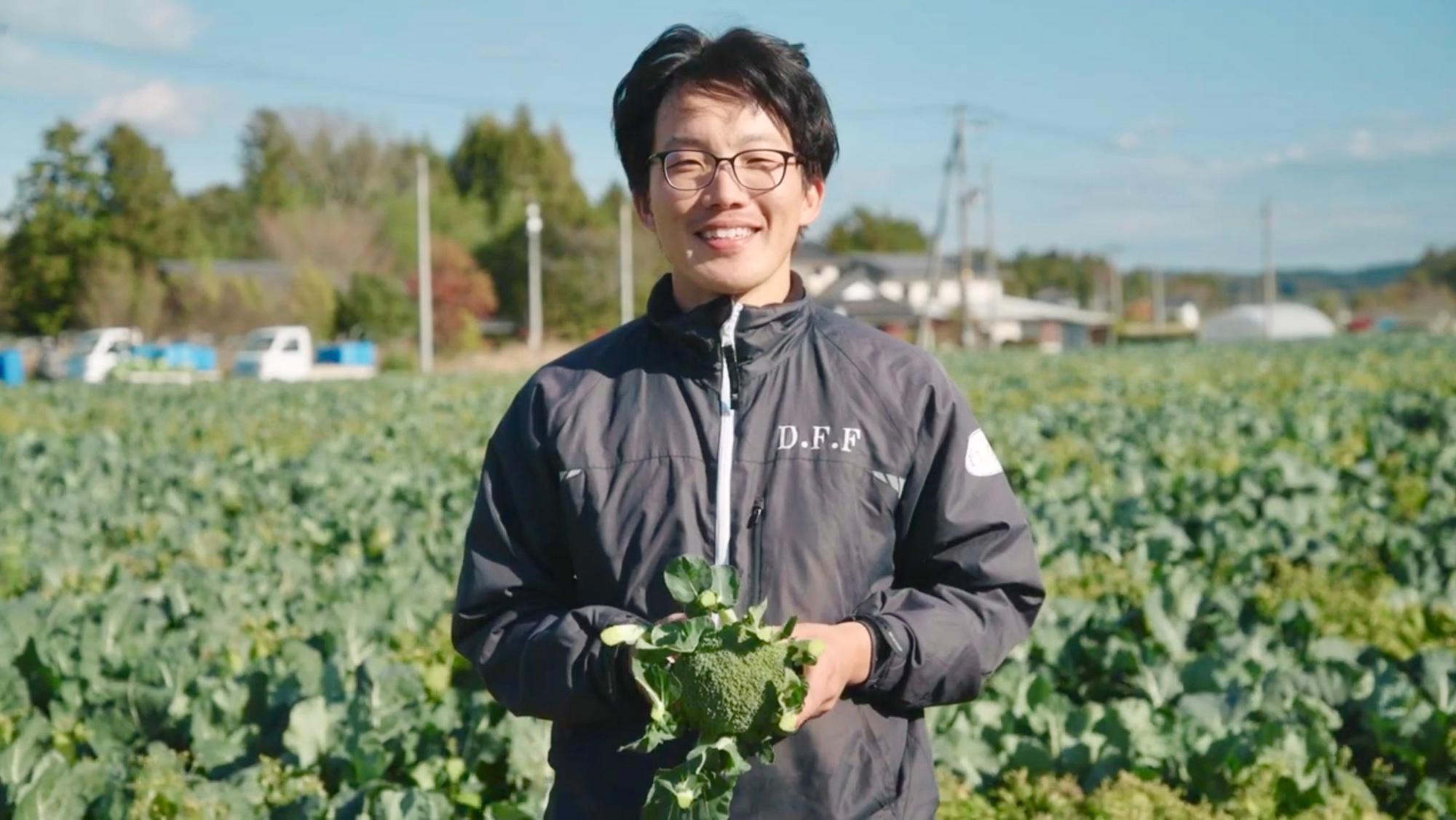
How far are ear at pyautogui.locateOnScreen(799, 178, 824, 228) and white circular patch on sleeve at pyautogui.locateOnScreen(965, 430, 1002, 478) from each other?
445 millimetres

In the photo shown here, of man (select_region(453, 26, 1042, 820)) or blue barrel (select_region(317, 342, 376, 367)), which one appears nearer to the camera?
man (select_region(453, 26, 1042, 820))

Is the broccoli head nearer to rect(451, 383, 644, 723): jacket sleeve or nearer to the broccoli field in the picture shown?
rect(451, 383, 644, 723): jacket sleeve

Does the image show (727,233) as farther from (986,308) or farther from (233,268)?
(986,308)

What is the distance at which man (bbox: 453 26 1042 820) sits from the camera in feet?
7.18

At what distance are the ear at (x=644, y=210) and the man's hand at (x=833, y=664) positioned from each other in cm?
70

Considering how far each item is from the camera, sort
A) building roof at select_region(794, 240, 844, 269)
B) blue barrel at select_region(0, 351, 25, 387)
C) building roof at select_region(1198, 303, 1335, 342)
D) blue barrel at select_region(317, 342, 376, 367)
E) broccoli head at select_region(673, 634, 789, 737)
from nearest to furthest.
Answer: broccoli head at select_region(673, 634, 789, 737)
blue barrel at select_region(0, 351, 25, 387)
blue barrel at select_region(317, 342, 376, 367)
building roof at select_region(794, 240, 844, 269)
building roof at select_region(1198, 303, 1335, 342)

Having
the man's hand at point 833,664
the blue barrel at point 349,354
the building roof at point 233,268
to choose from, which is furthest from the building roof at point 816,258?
the man's hand at point 833,664

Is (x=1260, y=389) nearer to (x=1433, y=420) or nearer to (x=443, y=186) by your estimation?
(x=1433, y=420)

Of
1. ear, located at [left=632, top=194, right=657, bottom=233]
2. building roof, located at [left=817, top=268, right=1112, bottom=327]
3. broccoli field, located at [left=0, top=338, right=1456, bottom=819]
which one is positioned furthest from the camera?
building roof, located at [left=817, top=268, right=1112, bottom=327]

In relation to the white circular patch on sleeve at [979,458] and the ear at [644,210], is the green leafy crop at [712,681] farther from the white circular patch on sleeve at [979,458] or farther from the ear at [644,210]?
the ear at [644,210]

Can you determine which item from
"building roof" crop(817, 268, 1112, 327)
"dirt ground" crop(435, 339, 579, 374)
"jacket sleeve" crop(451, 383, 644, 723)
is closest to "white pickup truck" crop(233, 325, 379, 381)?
"dirt ground" crop(435, 339, 579, 374)

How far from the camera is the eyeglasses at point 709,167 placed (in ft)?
7.38

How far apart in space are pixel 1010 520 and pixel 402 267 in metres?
69.5

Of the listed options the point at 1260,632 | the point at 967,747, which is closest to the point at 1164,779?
the point at 967,747
